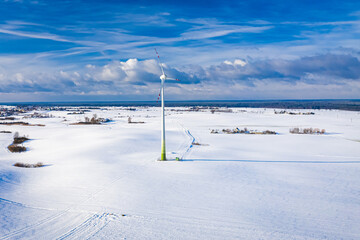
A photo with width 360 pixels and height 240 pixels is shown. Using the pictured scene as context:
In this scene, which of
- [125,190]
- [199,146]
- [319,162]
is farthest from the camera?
[199,146]

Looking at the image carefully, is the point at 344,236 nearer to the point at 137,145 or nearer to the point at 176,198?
the point at 176,198

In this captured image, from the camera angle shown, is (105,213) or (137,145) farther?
(137,145)

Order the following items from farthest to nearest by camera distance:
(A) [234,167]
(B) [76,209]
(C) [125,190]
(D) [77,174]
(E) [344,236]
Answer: (A) [234,167], (D) [77,174], (C) [125,190], (B) [76,209], (E) [344,236]

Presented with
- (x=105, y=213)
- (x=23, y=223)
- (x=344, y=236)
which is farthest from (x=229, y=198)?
(x=23, y=223)

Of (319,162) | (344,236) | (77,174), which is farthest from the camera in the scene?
(319,162)

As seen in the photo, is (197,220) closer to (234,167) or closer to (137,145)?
(234,167)

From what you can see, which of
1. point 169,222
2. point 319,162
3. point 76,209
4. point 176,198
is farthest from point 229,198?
point 319,162

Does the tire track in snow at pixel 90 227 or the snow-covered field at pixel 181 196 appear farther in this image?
the snow-covered field at pixel 181 196

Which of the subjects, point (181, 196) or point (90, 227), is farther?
point (181, 196)

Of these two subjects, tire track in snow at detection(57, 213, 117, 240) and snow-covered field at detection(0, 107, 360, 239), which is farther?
snow-covered field at detection(0, 107, 360, 239)
